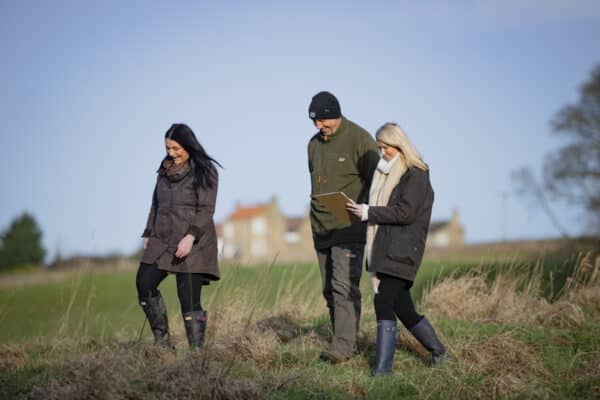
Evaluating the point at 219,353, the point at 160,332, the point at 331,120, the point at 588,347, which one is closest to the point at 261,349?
the point at 219,353

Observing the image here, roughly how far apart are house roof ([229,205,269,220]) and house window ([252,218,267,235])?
2.76 ft

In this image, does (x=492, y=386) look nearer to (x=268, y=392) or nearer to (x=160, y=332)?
(x=268, y=392)

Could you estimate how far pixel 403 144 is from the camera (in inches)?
231

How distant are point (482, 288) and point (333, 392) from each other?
16.4 ft

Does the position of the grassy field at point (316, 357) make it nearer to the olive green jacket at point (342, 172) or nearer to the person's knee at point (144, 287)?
the person's knee at point (144, 287)

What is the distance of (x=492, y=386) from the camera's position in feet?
16.5

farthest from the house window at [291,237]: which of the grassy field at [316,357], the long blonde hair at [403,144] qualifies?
the long blonde hair at [403,144]

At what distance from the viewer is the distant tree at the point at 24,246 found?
64938mm

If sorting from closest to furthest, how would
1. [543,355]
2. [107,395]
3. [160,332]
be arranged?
[107,395]
[543,355]
[160,332]

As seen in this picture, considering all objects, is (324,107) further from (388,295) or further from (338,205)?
(388,295)

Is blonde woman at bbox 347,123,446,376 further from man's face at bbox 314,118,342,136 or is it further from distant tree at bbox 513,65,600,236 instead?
distant tree at bbox 513,65,600,236

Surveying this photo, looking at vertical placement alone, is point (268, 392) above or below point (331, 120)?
below

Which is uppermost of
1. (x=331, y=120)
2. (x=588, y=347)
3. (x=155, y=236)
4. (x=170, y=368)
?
(x=331, y=120)

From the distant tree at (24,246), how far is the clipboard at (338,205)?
6277cm
